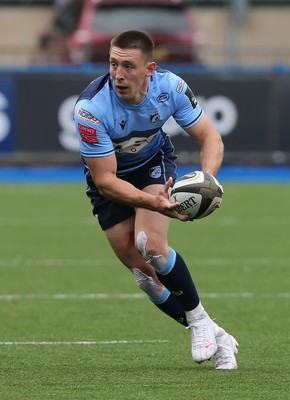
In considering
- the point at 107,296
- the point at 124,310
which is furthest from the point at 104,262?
the point at 124,310

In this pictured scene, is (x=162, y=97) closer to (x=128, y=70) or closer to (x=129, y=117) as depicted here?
(x=129, y=117)

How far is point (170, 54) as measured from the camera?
22406 mm

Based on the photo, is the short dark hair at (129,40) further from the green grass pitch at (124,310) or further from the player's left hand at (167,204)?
the green grass pitch at (124,310)

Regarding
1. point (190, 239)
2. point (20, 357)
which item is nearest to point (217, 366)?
Result: point (20, 357)

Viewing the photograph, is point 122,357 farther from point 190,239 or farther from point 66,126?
point 66,126

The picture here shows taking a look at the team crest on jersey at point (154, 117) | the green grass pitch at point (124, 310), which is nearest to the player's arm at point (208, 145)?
the team crest on jersey at point (154, 117)

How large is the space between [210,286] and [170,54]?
1226 centimetres

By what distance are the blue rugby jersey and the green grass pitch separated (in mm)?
1217

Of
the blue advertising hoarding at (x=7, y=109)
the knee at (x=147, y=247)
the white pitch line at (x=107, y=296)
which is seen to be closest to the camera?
the knee at (x=147, y=247)

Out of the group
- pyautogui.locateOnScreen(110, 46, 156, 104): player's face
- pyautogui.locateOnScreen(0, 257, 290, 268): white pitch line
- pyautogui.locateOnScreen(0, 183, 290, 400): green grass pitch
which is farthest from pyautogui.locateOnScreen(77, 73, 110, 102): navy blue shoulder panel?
pyautogui.locateOnScreen(0, 257, 290, 268): white pitch line

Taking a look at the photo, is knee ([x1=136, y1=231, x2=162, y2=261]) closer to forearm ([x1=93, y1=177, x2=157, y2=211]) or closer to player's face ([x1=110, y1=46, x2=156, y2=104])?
forearm ([x1=93, y1=177, x2=157, y2=211])

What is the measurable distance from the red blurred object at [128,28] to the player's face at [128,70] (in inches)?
606

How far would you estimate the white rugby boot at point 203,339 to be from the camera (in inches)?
283

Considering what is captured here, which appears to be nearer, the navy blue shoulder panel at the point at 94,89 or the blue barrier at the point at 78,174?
the navy blue shoulder panel at the point at 94,89
